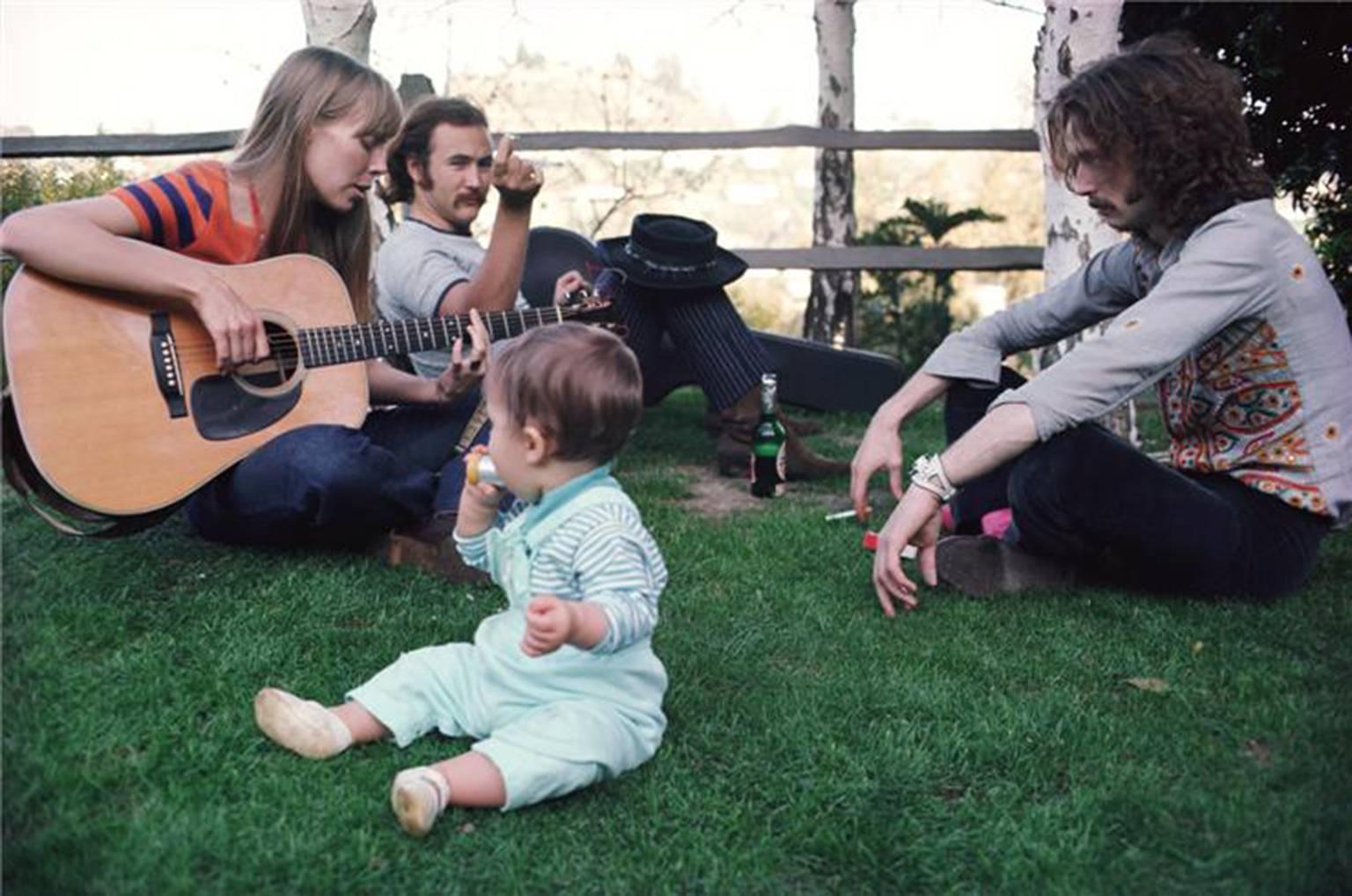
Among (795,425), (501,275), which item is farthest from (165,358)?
(795,425)

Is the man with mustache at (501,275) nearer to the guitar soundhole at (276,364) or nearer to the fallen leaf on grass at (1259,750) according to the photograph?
the guitar soundhole at (276,364)

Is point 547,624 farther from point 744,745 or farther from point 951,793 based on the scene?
point 951,793

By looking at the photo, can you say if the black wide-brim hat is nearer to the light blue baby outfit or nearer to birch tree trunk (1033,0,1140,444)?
birch tree trunk (1033,0,1140,444)

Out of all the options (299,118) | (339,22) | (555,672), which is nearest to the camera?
(555,672)

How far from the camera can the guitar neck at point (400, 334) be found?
3.55 m

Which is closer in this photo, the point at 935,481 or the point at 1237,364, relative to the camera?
the point at 935,481

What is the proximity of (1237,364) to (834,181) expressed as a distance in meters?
6.77

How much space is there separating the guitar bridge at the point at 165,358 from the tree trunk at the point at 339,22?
128 inches

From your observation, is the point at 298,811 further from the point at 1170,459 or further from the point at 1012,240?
the point at 1012,240

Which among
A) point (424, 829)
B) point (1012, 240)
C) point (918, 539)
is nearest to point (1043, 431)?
point (918, 539)

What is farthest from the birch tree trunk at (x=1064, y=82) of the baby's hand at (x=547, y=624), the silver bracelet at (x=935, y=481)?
the baby's hand at (x=547, y=624)

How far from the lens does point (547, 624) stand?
6.54 ft

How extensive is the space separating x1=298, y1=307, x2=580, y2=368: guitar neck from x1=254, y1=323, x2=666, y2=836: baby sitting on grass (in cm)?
125

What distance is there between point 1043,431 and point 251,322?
6.67 ft
